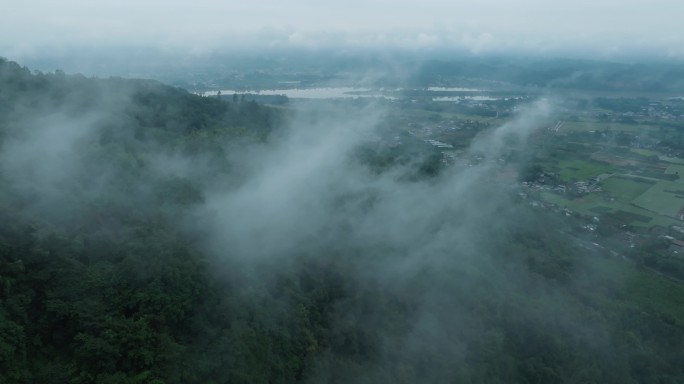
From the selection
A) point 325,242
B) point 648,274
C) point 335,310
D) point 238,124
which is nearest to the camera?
→ point 335,310

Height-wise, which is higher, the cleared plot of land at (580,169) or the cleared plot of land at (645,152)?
the cleared plot of land at (645,152)

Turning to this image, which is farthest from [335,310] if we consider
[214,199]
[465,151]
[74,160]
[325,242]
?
[465,151]

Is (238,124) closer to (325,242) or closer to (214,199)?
(214,199)

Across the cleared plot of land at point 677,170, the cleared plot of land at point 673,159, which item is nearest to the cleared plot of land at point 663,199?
the cleared plot of land at point 677,170

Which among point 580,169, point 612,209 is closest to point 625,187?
point 580,169

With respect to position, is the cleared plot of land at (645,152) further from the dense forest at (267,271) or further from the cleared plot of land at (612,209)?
the dense forest at (267,271)

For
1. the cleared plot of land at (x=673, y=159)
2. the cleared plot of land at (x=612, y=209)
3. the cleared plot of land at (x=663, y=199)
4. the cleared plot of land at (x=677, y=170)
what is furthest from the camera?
the cleared plot of land at (x=673, y=159)
